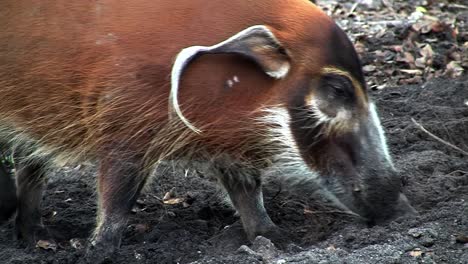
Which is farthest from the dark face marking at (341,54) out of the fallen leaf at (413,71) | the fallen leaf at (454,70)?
the fallen leaf at (413,71)

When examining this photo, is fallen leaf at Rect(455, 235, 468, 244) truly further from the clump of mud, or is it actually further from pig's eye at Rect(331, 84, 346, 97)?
pig's eye at Rect(331, 84, 346, 97)

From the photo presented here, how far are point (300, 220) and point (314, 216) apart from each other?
0.37 ft

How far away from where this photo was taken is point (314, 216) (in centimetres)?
593

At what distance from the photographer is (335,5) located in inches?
408

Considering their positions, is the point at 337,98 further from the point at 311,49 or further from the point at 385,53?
the point at 385,53

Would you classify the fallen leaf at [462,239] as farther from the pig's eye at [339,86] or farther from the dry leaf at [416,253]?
the pig's eye at [339,86]

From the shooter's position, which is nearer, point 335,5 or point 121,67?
point 121,67

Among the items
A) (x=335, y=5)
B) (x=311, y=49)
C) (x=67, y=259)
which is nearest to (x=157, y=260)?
(x=67, y=259)

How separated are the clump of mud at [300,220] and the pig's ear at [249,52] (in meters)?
0.74

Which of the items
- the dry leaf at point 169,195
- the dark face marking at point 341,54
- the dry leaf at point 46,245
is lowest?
the dry leaf at point 169,195

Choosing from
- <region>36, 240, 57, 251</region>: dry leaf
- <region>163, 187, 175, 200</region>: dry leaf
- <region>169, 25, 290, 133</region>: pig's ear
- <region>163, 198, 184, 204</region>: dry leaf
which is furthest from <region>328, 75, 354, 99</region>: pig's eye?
<region>36, 240, 57, 251</region>: dry leaf

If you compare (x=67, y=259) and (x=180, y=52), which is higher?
(x=180, y=52)

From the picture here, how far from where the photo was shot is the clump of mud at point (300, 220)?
487 centimetres

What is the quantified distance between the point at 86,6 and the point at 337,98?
1.33 m
